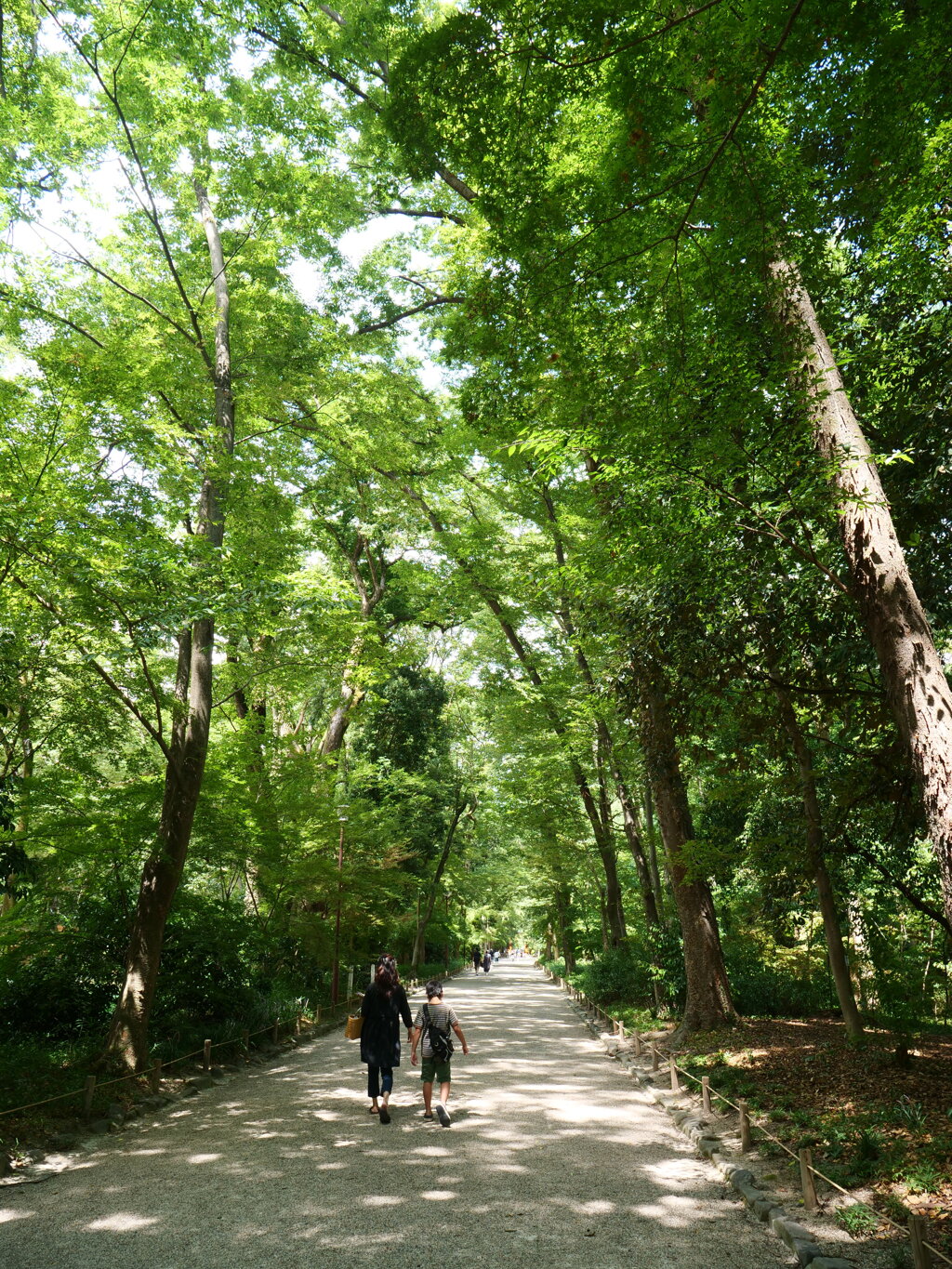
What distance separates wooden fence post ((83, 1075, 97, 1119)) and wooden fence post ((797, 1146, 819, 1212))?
6500mm

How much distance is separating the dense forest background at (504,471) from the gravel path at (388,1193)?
2.56 m

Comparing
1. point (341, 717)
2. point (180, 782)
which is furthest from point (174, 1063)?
point (341, 717)

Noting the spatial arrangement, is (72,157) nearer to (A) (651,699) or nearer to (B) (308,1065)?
(A) (651,699)

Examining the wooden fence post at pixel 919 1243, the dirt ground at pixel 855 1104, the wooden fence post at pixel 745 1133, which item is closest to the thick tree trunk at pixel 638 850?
the dirt ground at pixel 855 1104

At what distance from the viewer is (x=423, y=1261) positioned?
418cm

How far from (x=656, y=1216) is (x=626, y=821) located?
1235cm

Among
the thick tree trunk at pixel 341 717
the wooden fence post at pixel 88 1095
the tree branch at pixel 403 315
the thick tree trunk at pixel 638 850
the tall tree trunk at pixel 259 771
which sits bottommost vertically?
the wooden fence post at pixel 88 1095

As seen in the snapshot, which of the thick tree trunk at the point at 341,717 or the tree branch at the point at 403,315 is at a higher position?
the tree branch at the point at 403,315

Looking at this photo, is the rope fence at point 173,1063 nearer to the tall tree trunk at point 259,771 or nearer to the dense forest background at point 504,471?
the dense forest background at point 504,471

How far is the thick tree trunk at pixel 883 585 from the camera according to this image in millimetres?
4391

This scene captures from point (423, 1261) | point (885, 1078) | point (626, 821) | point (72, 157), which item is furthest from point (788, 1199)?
point (72, 157)

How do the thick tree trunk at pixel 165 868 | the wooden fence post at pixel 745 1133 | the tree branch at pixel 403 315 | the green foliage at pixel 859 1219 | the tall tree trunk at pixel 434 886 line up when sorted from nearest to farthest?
the green foliage at pixel 859 1219
the wooden fence post at pixel 745 1133
the thick tree trunk at pixel 165 868
the tree branch at pixel 403 315
the tall tree trunk at pixel 434 886

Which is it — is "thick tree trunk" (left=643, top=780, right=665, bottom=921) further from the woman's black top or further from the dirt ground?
the woman's black top

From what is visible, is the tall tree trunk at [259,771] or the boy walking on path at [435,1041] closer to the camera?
the boy walking on path at [435,1041]
